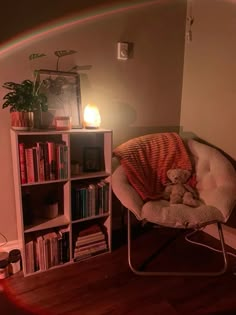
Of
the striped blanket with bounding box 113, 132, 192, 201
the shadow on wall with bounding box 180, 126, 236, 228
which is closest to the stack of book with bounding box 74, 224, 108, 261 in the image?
the striped blanket with bounding box 113, 132, 192, 201

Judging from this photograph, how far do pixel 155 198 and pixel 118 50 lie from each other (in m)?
1.13

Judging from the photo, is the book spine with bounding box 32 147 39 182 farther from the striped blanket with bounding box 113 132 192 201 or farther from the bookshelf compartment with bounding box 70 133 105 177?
the striped blanket with bounding box 113 132 192 201

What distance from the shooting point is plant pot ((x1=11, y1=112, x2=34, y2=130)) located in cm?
152

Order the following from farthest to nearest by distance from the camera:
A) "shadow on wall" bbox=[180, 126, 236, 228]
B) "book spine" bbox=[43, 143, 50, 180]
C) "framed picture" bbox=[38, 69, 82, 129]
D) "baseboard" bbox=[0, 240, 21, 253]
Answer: "shadow on wall" bbox=[180, 126, 236, 228] < "baseboard" bbox=[0, 240, 21, 253] < "framed picture" bbox=[38, 69, 82, 129] < "book spine" bbox=[43, 143, 50, 180]

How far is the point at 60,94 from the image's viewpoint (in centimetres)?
177

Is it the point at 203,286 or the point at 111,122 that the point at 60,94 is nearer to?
the point at 111,122

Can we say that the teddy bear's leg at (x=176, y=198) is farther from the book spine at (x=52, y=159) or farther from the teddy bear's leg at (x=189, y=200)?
the book spine at (x=52, y=159)

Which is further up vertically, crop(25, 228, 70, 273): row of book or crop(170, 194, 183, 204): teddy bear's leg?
crop(170, 194, 183, 204): teddy bear's leg

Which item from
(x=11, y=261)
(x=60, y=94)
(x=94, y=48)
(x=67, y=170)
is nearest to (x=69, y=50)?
(x=94, y=48)

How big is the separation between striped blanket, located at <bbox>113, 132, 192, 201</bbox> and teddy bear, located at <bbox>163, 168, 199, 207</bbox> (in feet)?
0.16

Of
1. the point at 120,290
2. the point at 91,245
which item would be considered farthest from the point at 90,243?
the point at 120,290

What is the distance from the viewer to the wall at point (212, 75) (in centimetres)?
186

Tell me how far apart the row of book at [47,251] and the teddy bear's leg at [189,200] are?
816 millimetres

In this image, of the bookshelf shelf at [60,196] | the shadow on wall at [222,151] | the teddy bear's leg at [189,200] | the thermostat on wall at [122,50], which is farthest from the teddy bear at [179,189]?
the thermostat on wall at [122,50]
